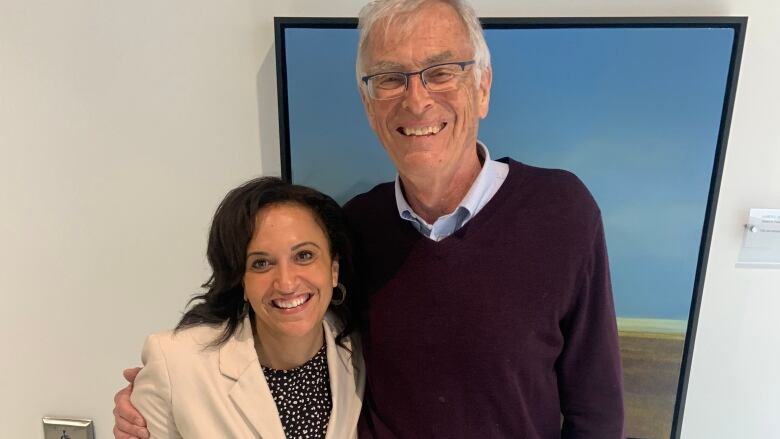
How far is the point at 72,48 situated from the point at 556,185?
1.26 m

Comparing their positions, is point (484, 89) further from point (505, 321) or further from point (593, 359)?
point (593, 359)

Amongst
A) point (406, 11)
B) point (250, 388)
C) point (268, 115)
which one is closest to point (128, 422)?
point (250, 388)

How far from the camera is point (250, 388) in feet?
3.69

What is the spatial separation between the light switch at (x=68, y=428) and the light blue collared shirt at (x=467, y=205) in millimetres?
1307

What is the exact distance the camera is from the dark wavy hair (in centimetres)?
109

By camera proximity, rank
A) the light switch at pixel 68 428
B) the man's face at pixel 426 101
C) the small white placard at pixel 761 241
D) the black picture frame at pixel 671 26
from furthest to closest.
A: the light switch at pixel 68 428
the small white placard at pixel 761 241
the black picture frame at pixel 671 26
the man's face at pixel 426 101

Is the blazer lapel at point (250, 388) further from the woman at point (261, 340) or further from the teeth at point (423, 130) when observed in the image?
the teeth at point (423, 130)

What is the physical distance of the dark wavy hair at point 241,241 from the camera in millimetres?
1092

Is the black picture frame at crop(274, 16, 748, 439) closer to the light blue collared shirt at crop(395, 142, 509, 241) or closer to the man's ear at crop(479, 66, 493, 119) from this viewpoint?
the man's ear at crop(479, 66, 493, 119)

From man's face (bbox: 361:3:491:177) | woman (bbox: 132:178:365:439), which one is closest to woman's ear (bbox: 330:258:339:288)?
woman (bbox: 132:178:365:439)

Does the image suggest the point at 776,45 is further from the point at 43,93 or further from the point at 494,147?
the point at 43,93

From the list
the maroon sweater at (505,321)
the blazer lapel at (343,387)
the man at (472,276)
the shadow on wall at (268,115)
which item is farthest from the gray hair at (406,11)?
the blazer lapel at (343,387)

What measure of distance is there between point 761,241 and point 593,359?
629 millimetres

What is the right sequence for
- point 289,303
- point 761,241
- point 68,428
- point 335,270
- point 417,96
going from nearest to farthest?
point 417,96, point 289,303, point 335,270, point 761,241, point 68,428
